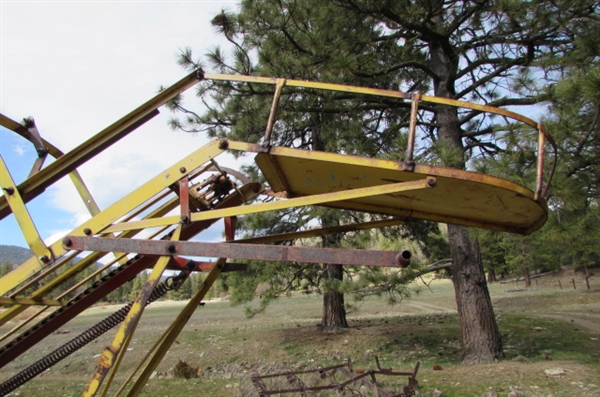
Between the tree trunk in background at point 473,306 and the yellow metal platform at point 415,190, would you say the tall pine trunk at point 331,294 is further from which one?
the yellow metal platform at point 415,190

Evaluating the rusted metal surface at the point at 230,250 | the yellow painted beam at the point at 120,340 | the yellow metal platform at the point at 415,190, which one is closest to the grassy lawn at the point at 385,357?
the yellow metal platform at the point at 415,190

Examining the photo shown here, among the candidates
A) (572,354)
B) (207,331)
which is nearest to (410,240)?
(572,354)

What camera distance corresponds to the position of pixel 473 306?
8211 mm

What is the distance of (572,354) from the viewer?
8.13 metres

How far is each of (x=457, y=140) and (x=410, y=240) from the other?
13.1 ft

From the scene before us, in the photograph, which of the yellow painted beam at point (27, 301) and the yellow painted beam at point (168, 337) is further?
the yellow painted beam at point (168, 337)

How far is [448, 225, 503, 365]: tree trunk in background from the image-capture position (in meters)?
8.07

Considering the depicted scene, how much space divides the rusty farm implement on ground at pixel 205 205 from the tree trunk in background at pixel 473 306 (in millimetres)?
4469

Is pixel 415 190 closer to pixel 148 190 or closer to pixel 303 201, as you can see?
pixel 303 201

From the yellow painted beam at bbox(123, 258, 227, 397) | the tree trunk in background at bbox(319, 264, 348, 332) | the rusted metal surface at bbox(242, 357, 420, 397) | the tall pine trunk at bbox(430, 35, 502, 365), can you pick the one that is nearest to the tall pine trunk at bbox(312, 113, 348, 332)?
the tree trunk in background at bbox(319, 264, 348, 332)

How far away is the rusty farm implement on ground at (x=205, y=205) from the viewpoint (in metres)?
2.90

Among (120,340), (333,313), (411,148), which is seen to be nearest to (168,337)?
(120,340)

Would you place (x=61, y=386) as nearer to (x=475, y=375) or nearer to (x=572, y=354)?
(x=475, y=375)

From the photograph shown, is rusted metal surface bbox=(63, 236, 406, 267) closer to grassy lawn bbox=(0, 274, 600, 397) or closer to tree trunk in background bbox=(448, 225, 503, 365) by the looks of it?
grassy lawn bbox=(0, 274, 600, 397)
